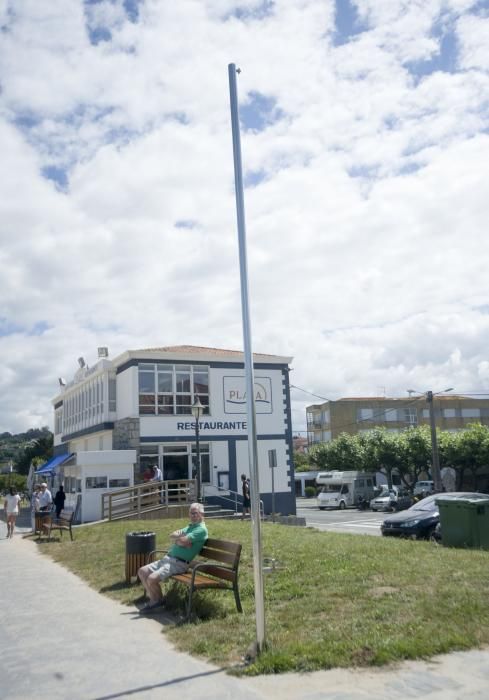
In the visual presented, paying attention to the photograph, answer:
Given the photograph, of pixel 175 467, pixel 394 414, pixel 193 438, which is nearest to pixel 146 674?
pixel 193 438

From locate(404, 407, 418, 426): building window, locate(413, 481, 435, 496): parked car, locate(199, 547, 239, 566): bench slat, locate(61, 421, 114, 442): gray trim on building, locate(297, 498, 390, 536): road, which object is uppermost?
locate(404, 407, 418, 426): building window

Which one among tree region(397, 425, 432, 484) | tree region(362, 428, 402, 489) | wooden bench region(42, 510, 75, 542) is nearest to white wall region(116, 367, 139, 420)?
wooden bench region(42, 510, 75, 542)

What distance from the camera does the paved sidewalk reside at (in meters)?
5.14

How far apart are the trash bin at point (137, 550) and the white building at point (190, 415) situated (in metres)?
18.5

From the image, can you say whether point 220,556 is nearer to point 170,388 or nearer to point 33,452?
point 170,388

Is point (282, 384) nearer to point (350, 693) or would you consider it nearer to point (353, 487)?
point (353, 487)

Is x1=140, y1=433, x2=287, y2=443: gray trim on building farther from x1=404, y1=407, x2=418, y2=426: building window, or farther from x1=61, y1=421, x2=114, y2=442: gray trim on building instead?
x1=404, y1=407, x2=418, y2=426: building window

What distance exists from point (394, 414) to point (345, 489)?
3558 cm

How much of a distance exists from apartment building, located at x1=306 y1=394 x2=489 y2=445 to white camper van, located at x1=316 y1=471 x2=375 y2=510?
3036 centimetres

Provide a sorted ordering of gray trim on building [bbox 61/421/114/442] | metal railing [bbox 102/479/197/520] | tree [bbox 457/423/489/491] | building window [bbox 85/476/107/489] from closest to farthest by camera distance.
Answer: metal railing [bbox 102/479/197/520]
building window [bbox 85/476/107/489]
gray trim on building [bbox 61/421/114/442]
tree [bbox 457/423/489/491]

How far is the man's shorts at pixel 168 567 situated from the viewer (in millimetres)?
8508

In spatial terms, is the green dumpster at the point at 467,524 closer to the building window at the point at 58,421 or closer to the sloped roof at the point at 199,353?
the sloped roof at the point at 199,353

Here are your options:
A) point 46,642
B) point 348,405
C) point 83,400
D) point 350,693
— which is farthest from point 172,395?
point 348,405

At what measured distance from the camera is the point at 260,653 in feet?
19.6
